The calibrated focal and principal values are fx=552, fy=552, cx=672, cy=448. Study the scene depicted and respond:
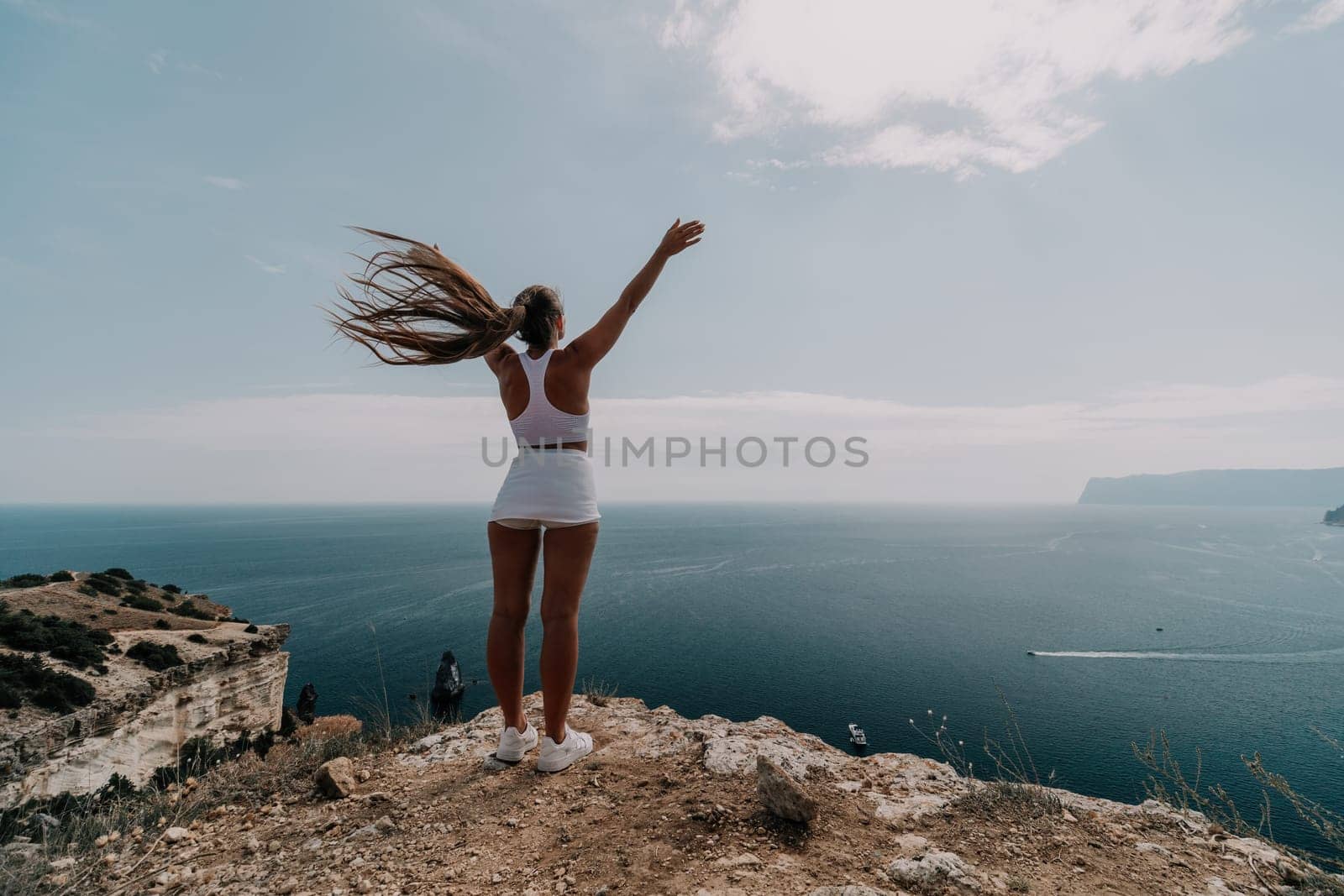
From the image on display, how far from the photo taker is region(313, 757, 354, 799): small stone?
309 centimetres

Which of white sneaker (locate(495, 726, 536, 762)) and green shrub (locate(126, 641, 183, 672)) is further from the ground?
white sneaker (locate(495, 726, 536, 762))

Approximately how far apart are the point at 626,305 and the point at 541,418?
0.72 m

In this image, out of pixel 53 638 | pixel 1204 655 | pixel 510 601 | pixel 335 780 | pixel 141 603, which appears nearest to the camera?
pixel 510 601

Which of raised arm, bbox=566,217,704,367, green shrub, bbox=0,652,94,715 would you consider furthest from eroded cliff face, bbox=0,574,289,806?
raised arm, bbox=566,217,704,367

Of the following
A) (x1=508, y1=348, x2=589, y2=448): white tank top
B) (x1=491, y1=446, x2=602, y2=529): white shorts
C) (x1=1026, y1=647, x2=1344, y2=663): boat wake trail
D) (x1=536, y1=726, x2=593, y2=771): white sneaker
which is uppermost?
(x1=508, y1=348, x2=589, y2=448): white tank top

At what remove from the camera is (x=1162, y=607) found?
54062mm

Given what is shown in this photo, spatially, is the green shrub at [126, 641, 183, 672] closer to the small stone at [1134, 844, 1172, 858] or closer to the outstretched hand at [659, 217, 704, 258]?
the outstretched hand at [659, 217, 704, 258]

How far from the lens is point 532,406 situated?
2855 mm

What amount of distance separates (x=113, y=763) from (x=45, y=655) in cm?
413

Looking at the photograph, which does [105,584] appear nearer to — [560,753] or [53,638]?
[53,638]

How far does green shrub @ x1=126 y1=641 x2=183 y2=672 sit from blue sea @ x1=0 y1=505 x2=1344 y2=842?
6626 millimetres

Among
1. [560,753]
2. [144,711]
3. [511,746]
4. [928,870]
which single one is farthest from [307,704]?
[928,870]

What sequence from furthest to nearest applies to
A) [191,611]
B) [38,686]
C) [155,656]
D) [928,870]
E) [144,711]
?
[191,611], [155,656], [144,711], [38,686], [928,870]

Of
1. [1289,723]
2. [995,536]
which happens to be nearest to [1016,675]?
[1289,723]
